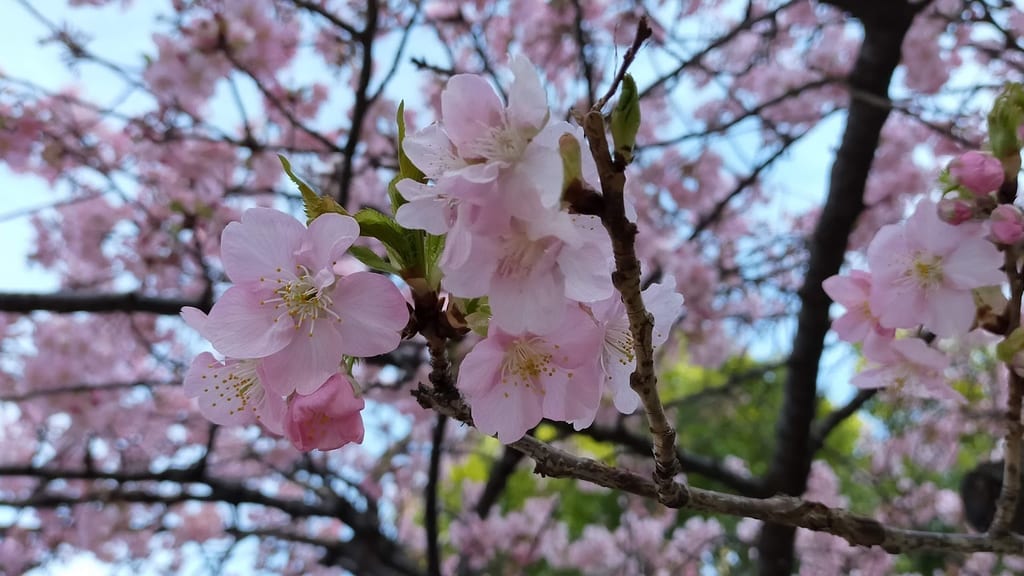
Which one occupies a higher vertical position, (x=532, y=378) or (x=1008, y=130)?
(x=1008, y=130)

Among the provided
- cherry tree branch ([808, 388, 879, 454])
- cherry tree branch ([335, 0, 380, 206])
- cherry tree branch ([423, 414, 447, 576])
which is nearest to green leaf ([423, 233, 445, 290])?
cherry tree branch ([335, 0, 380, 206])

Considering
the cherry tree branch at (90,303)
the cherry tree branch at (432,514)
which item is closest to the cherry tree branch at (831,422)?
the cherry tree branch at (432,514)

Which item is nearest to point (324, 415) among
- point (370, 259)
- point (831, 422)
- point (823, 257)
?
point (370, 259)

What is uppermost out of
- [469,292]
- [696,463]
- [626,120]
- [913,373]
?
[696,463]

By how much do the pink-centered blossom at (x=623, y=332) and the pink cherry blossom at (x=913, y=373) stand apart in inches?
18.2

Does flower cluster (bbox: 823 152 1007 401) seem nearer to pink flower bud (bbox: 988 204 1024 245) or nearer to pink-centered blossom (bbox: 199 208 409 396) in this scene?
pink flower bud (bbox: 988 204 1024 245)

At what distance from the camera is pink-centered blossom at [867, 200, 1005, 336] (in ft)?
3.05

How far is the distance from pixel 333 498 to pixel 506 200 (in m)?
2.82

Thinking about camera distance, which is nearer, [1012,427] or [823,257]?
[1012,427]

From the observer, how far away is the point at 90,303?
7.04 ft

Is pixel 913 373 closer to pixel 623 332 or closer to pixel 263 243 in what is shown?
pixel 623 332

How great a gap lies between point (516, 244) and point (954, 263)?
0.64 m

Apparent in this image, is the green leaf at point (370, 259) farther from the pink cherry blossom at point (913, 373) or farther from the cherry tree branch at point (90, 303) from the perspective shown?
the cherry tree branch at point (90, 303)

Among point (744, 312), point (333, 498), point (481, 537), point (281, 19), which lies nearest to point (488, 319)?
point (333, 498)
